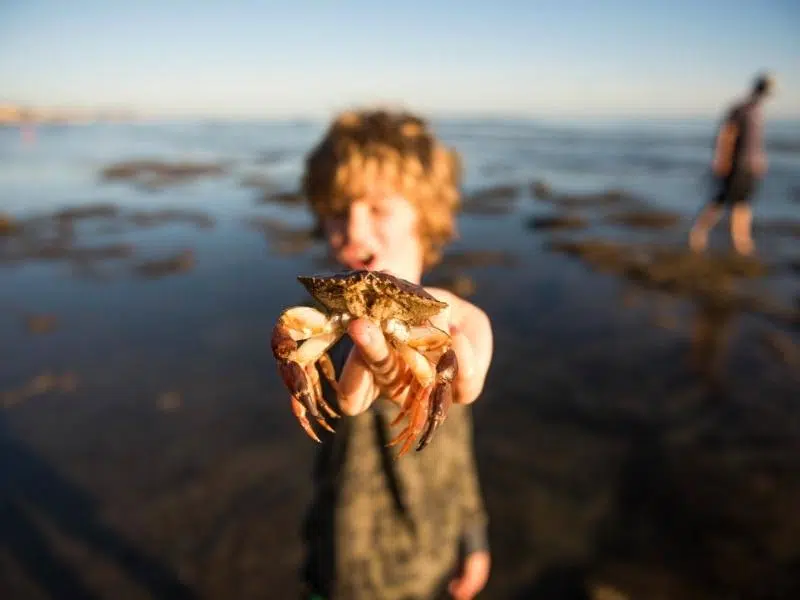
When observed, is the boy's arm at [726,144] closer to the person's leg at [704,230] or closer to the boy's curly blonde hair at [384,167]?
the person's leg at [704,230]

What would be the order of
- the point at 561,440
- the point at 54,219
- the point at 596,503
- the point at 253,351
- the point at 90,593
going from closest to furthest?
the point at 90,593 < the point at 596,503 < the point at 561,440 < the point at 253,351 < the point at 54,219

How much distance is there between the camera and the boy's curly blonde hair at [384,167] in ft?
7.93

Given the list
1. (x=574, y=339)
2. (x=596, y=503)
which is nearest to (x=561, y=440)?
(x=596, y=503)

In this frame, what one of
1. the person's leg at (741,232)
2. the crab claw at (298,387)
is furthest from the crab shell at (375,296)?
the person's leg at (741,232)

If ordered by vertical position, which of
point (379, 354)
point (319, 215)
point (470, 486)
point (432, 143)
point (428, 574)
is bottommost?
point (428, 574)

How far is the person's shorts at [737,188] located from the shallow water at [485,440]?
5.97ft

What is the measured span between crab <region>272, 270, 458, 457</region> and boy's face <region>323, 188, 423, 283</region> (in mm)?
635

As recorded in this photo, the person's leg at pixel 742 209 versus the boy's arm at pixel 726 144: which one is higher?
the boy's arm at pixel 726 144

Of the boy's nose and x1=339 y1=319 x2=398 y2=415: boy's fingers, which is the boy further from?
x1=339 y1=319 x2=398 y2=415: boy's fingers

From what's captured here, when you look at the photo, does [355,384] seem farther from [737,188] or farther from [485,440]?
[737,188]

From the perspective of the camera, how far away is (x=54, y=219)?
590 inches

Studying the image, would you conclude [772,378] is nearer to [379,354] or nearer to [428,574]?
[428,574]

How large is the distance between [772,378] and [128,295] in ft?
34.2

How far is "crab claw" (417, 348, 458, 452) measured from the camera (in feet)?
5.01
